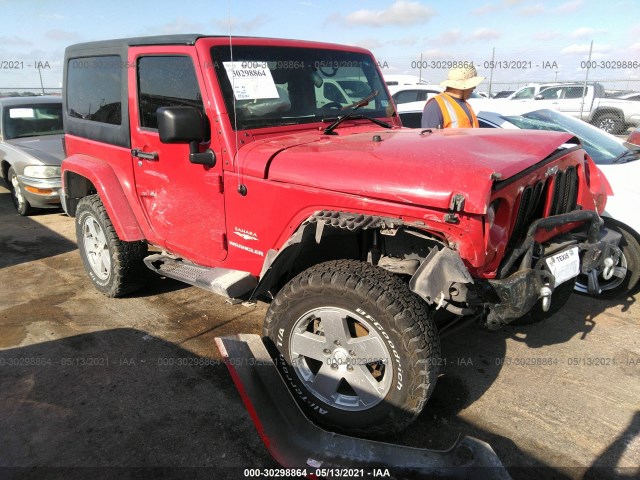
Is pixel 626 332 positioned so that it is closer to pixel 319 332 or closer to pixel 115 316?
pixel 319 332

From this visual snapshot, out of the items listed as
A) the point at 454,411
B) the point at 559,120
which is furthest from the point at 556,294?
the point at 559,120

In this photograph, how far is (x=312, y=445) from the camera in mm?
2430

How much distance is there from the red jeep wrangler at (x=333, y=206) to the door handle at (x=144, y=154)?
18 mm

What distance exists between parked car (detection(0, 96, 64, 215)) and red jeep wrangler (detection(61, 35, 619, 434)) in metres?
3.21

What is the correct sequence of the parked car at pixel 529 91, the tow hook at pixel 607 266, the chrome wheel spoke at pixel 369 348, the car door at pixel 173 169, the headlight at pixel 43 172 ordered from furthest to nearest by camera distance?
the parked car at pixel 529 91 < the headlight at pixel 43 172 < the car door at pixel 173 169 < the tow hook at pixel 607 266 < the chrome wheel spoke at pixel 369 348

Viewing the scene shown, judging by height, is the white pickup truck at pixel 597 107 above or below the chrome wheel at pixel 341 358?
above

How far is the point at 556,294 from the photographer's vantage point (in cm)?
324

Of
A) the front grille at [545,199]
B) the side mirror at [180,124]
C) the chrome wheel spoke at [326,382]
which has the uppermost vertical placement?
the side mirror at [180,124]

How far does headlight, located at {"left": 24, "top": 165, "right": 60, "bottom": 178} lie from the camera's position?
256 inches

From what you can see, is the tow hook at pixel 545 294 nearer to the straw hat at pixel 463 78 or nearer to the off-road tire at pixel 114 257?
the straw hat at pixel 463 78

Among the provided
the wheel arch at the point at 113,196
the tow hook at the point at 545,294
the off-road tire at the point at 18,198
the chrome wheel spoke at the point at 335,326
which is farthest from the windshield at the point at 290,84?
the off-road tire at the point at 18,198

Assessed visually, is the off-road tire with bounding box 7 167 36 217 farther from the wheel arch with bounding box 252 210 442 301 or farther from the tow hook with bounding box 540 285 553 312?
the tow hook with bounding box 540 285 553 312

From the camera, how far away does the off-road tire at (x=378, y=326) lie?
2.23 metres

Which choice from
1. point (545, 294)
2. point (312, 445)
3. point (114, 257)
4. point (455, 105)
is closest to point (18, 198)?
point (114, 257)
